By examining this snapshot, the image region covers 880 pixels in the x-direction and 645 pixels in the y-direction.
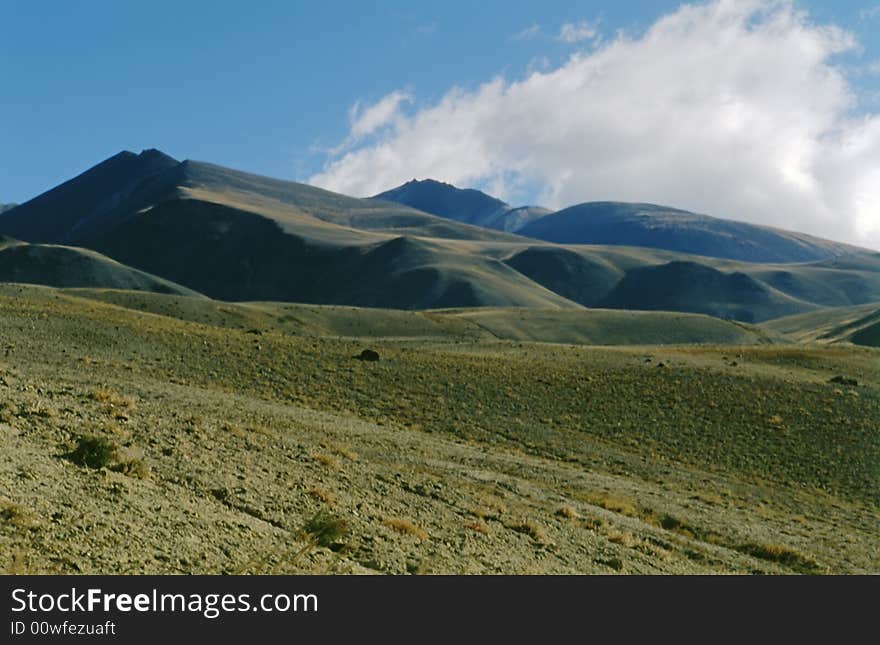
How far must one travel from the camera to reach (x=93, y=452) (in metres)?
17.0

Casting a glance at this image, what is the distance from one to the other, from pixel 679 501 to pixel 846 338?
166209mm

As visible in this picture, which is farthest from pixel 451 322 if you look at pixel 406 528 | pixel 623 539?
pixel 406 528

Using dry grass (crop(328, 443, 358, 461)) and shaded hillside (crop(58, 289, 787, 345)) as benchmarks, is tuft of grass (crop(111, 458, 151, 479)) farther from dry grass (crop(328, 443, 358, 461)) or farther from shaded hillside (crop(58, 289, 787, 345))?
shaded hillside (crop(58, 289, 787, 345))

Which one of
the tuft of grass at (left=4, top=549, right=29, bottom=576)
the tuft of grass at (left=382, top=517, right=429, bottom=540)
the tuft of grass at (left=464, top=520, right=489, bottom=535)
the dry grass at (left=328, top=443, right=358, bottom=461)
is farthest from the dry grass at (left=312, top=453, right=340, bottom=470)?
the tuft of grass at (left=4, top=549, right=29, bottom=576)

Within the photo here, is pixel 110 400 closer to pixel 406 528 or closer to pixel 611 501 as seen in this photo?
pixel 406 528

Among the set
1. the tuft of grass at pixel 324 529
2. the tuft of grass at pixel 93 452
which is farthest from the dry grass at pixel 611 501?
the tuft of grass at pixel 93 452

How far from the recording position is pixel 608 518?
81.1 ft

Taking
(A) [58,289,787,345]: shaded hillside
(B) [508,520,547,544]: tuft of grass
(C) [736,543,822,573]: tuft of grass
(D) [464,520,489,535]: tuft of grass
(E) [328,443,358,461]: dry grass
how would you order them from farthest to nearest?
(A) [58,289,787,345]: shaded hillside → (E) [328,443,358,461]: dry grass → (C) [736,543,822,573]: tuft of grass → (B) [508,520,547,544]: tuft of grass → (D) [464,520,489,535]: tuft of grass

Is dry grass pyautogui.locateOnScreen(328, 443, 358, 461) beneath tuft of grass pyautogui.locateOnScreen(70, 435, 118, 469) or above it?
beneath

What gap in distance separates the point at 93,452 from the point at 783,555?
18.5 m

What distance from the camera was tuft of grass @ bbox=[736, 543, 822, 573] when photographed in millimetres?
23700

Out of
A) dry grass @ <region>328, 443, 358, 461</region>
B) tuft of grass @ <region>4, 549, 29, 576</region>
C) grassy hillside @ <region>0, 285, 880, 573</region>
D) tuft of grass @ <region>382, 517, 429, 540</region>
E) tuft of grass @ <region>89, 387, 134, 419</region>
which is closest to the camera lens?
tuft of grass @ <region>4, 549, 29, 576</region>

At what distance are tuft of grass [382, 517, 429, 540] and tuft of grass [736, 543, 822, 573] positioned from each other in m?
11.2
